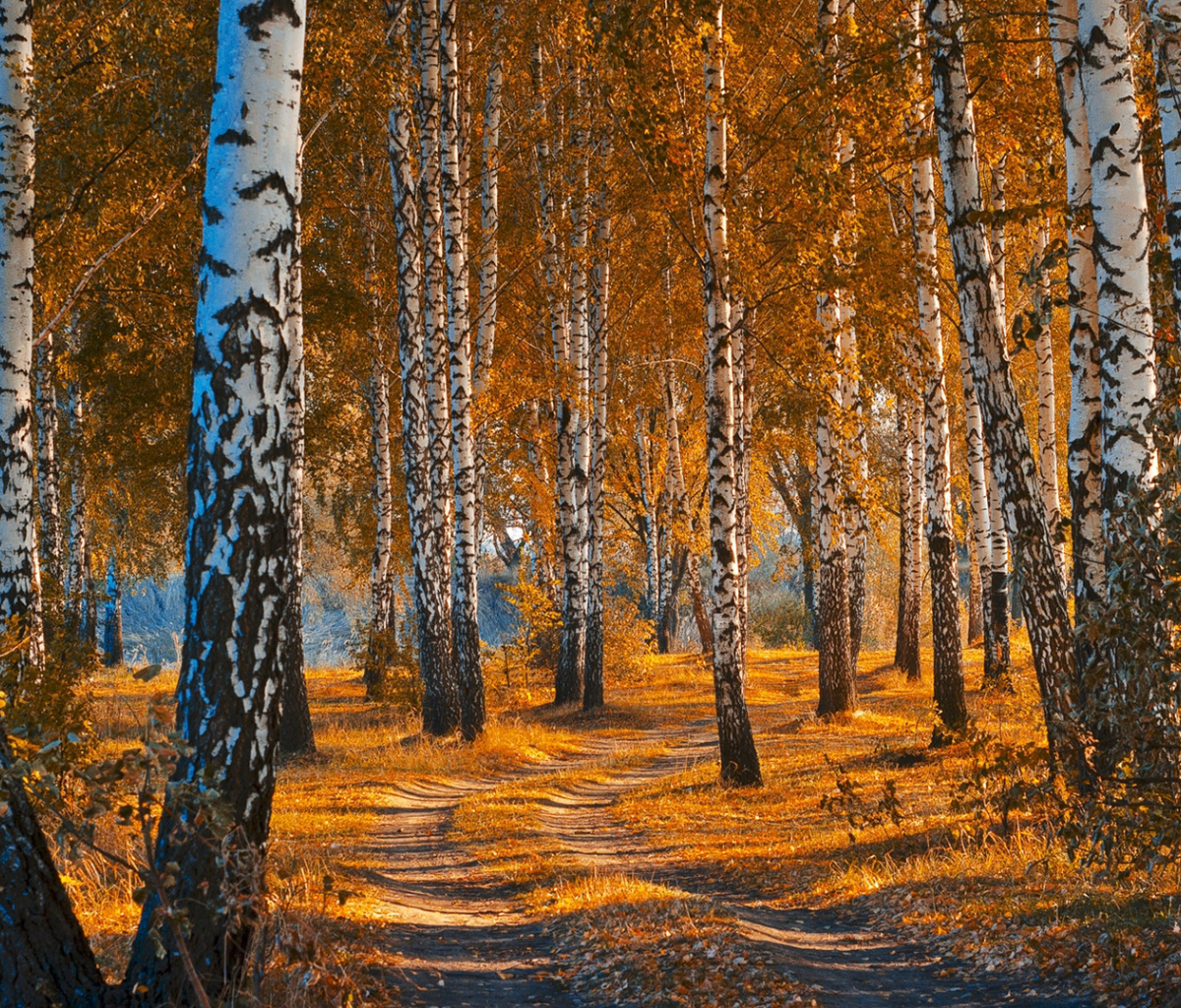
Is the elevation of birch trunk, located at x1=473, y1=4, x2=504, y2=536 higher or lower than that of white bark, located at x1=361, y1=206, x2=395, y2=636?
higher

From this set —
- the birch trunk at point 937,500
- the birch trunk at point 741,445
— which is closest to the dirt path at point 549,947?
the birch trunk at point 937,500

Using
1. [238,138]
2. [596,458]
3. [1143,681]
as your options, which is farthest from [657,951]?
[596,458]

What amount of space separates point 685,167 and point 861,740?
7.98 m

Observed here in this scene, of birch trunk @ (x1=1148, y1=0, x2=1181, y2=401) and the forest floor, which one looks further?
the forest floor

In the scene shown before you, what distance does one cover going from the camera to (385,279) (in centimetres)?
1912

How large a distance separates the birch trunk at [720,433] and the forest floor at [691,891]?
739mm

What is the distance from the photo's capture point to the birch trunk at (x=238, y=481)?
4234 mm

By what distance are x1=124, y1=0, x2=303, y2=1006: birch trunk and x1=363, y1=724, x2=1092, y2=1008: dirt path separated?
1.41 m

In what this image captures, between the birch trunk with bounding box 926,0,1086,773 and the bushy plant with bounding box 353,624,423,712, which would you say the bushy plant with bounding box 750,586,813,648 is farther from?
the birch trunk with bounding box 926,0,1086,773

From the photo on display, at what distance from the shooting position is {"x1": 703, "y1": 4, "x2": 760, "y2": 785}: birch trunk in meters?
11.0

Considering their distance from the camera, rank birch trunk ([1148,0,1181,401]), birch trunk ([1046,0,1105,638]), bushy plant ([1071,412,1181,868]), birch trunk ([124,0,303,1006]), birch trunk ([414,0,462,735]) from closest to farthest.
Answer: birch trunk ([124,0,303,1006]), bushy plant ([1071,412,1181,868]), birch trunk ([1148,0,1181,401]), birch trunk ([1046,0,1105,638]), birch trunk ([414,0,462,735])

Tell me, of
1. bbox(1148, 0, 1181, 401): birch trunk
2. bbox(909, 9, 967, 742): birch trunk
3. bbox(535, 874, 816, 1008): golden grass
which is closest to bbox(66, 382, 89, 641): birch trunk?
bbox(909, 9, 967, 742): birch trunk

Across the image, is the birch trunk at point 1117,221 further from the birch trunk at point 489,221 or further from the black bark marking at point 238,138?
the birch trunk at point 489,221

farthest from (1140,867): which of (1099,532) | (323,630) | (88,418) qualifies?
(323,630)
